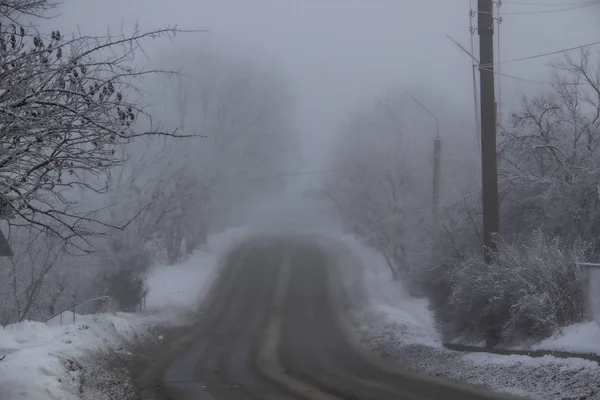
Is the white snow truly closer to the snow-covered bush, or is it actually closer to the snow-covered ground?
the snow-covered bush

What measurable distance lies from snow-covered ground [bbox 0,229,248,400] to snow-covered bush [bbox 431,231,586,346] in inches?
301

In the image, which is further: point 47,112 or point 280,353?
point 280,353

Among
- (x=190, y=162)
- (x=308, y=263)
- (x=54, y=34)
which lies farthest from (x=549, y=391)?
(x=190, y=162)

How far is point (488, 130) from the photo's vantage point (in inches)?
674

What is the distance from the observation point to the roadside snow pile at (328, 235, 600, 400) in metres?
11.5

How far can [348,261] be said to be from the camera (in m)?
46.8

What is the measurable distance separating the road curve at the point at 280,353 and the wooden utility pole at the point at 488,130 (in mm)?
3756

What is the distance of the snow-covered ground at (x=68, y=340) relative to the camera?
35.3 ft

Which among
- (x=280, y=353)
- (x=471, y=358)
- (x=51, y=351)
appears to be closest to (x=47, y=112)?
(x=51, y=351)

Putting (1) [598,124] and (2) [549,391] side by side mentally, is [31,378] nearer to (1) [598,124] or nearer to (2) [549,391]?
(2) [549,391]

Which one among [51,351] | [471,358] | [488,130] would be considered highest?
[488,130]

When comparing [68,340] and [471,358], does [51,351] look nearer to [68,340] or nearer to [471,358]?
[68,340]

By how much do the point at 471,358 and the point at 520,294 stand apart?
1.54 metres

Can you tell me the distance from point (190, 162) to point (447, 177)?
1601 centimetres
